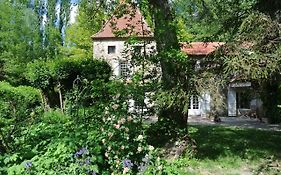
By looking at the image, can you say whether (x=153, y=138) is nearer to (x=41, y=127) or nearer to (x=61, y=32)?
(x=41, y=127)

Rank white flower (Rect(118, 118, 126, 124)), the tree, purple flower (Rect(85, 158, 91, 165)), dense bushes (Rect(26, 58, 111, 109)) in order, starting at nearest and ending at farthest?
purple flower (Rect(85, 158, 91, 165)) < white flower (Rect(118, 118, 126, 124)) < dense bushes (Rect(26, 58, 111, 109)) < the tree

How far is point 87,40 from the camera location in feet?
Result: 132

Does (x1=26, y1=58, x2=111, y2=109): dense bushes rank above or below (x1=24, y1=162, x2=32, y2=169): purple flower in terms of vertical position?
above

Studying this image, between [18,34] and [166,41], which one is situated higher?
[18,34]

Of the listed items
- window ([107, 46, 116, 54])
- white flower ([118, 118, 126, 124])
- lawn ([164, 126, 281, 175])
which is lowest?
lawn ([164, 126, 281, 175])

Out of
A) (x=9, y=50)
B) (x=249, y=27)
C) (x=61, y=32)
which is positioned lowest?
(x=249, y=27)

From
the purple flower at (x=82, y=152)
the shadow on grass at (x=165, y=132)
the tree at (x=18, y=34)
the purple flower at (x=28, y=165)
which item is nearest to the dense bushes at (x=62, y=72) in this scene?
the shadow on grass at (x=165, y=132)

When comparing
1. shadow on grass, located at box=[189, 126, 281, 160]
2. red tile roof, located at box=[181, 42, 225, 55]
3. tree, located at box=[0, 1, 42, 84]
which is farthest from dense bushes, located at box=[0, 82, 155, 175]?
tree, located at box=[0, 1, 42, 84]

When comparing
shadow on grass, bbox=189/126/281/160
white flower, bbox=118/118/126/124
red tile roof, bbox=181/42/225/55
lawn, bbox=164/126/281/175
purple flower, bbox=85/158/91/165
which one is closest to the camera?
purple flower, bbox=85/158/91/165

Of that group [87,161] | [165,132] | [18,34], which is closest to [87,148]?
[87,161]

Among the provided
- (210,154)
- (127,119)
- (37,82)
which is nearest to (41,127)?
(127,119)

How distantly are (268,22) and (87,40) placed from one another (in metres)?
33.0

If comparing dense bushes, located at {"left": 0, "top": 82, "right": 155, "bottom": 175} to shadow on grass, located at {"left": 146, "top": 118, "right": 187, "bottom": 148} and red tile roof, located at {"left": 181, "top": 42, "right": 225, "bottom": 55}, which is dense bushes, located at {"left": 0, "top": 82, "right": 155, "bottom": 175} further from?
red tile roof, located at {"left": 181, "top": 42, "right": 225, "bottom": 55}

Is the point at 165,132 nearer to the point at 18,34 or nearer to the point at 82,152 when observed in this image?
the point at 82,152
